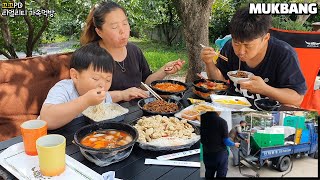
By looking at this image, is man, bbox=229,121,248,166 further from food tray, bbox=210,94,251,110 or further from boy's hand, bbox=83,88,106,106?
food tray, bbox=210,94,251,110

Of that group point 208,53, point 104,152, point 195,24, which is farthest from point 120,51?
point 104,152

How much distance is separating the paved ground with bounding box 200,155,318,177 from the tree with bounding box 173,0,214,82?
3480 mm

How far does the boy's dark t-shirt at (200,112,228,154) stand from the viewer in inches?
35.2

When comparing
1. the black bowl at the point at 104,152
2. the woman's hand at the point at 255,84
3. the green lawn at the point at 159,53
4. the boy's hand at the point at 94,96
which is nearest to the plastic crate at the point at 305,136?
the black bowl at the point at 104,152

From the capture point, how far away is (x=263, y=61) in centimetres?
258

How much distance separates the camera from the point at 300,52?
11.5 feet

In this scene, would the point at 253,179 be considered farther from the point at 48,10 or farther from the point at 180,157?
the point at 48,10

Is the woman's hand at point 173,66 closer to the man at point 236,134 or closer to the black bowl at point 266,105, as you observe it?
the black bowl at point 266,105

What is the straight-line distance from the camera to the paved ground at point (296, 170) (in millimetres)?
788

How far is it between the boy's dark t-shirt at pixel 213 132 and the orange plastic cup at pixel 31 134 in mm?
Answer: 891

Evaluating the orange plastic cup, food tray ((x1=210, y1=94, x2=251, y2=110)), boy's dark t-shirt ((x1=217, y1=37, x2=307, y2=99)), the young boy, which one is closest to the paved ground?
the orange plastic cup

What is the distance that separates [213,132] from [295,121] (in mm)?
244

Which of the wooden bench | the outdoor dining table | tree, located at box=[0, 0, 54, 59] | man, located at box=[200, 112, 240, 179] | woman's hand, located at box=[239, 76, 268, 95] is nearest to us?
man, located at box=[200, 112, 240, 179]

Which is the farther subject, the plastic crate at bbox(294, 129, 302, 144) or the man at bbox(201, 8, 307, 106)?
the man at bbox(201, 8, 307, 106)
